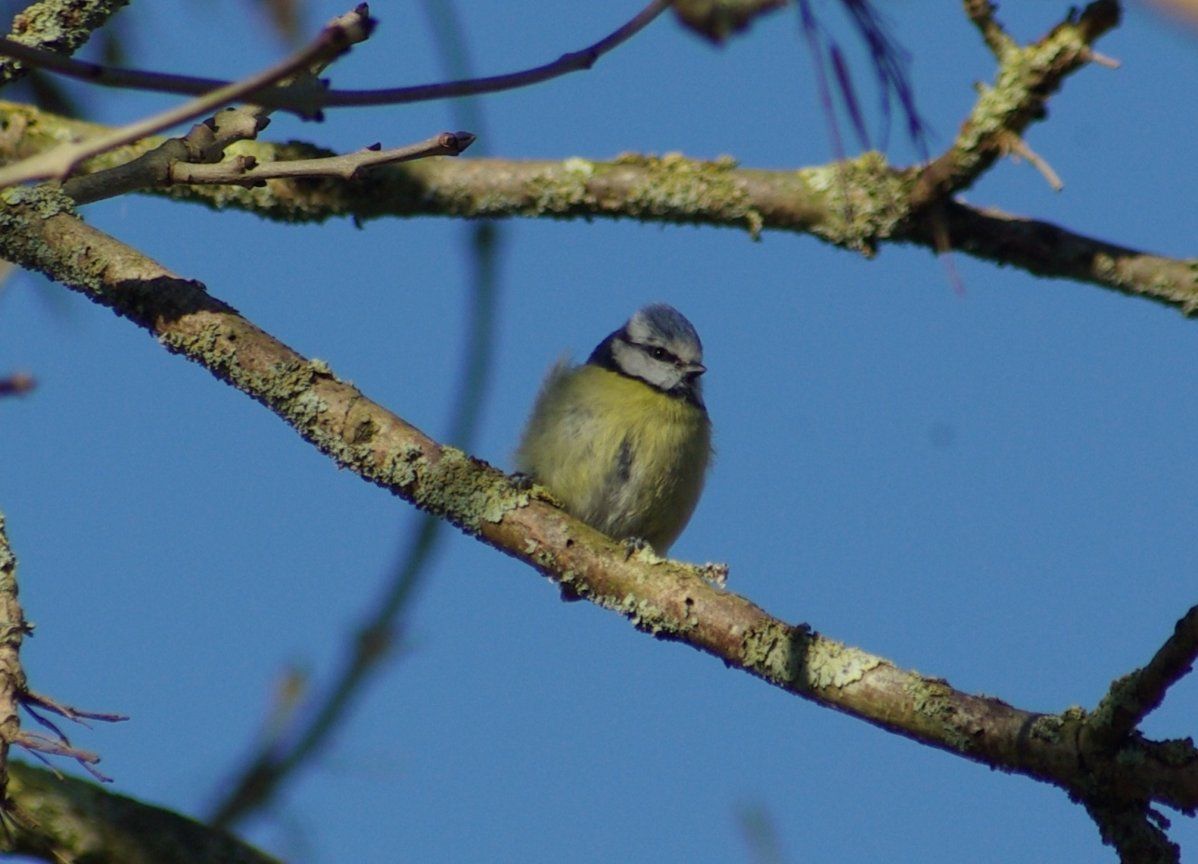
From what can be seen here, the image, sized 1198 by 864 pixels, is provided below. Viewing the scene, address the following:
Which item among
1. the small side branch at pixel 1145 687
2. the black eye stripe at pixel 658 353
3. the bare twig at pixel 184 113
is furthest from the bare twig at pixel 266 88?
the black eye stripe at pixel 658 353

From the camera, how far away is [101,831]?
2697 mm

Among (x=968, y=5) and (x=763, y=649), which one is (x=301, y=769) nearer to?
(x=763, y=649)

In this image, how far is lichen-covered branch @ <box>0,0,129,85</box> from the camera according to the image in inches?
118

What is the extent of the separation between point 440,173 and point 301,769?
186 centimetres

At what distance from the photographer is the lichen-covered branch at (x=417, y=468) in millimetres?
2635

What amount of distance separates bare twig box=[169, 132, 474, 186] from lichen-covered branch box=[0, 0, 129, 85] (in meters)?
0.68

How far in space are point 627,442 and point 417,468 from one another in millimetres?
1725

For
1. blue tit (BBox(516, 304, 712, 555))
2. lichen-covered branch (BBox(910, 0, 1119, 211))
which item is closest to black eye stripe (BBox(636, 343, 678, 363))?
blue tit (BBox(516, 304, 712, 555))

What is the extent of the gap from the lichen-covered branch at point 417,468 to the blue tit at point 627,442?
1499 mm

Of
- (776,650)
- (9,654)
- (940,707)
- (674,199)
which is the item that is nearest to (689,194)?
(674,199)

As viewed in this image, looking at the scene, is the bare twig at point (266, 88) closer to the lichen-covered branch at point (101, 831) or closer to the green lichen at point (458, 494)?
the green lichen at point (458, 494)

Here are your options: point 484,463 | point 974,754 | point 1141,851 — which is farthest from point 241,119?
point 1141,851

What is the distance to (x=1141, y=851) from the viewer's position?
87.2 inches

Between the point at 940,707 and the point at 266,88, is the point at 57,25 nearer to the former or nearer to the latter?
the point at 266,88
